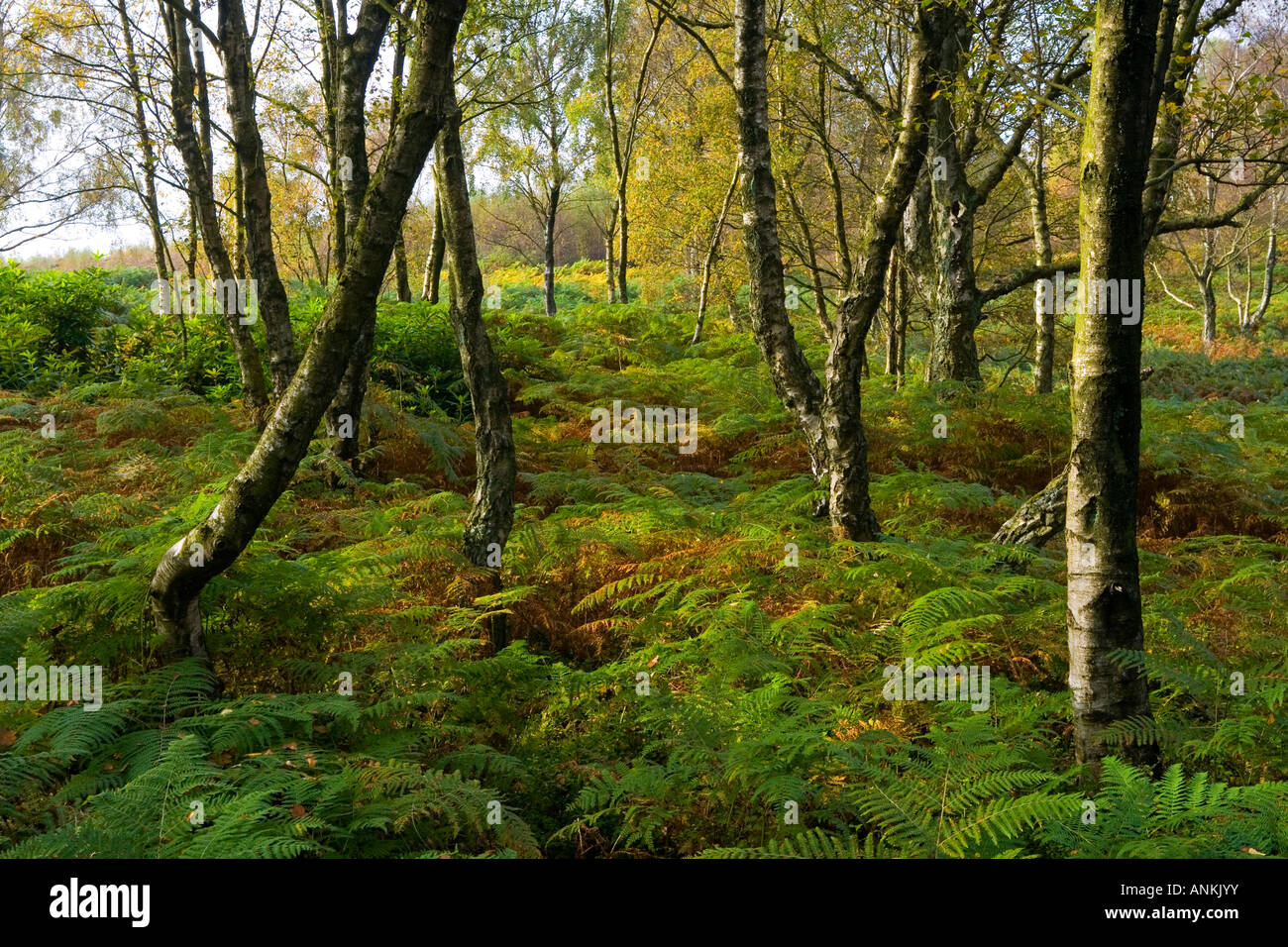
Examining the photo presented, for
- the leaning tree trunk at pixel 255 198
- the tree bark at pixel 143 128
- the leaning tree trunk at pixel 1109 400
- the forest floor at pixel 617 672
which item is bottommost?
the forest floor at pixel 617 672

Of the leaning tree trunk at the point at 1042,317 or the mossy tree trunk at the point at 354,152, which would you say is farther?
the leaning tree trunk at the point at 1042,317

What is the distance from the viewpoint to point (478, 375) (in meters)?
6.06

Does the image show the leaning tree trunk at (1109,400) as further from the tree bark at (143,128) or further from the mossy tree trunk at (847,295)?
the tree bark at (143,128)

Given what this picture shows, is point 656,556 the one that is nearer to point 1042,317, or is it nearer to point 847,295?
point 847,295

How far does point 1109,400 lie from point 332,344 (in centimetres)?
352

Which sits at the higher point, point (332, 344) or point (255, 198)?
point (255, 198)

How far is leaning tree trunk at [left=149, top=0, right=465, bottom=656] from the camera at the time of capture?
144 inches

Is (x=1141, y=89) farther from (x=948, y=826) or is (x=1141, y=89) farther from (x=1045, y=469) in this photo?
(x=1045, y=469)

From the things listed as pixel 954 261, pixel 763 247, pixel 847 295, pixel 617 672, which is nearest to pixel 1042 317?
pixel 954 261

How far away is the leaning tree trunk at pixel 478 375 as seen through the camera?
596 cm

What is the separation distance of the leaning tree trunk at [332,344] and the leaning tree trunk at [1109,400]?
9.39 ft

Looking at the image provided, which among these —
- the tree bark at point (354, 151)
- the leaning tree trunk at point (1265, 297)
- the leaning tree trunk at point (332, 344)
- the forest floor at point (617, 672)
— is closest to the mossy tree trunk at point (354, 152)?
the tree bark at point (354, 151)

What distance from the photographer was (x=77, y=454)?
8.00 metres

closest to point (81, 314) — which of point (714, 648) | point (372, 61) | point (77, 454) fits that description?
point (77, 454)
